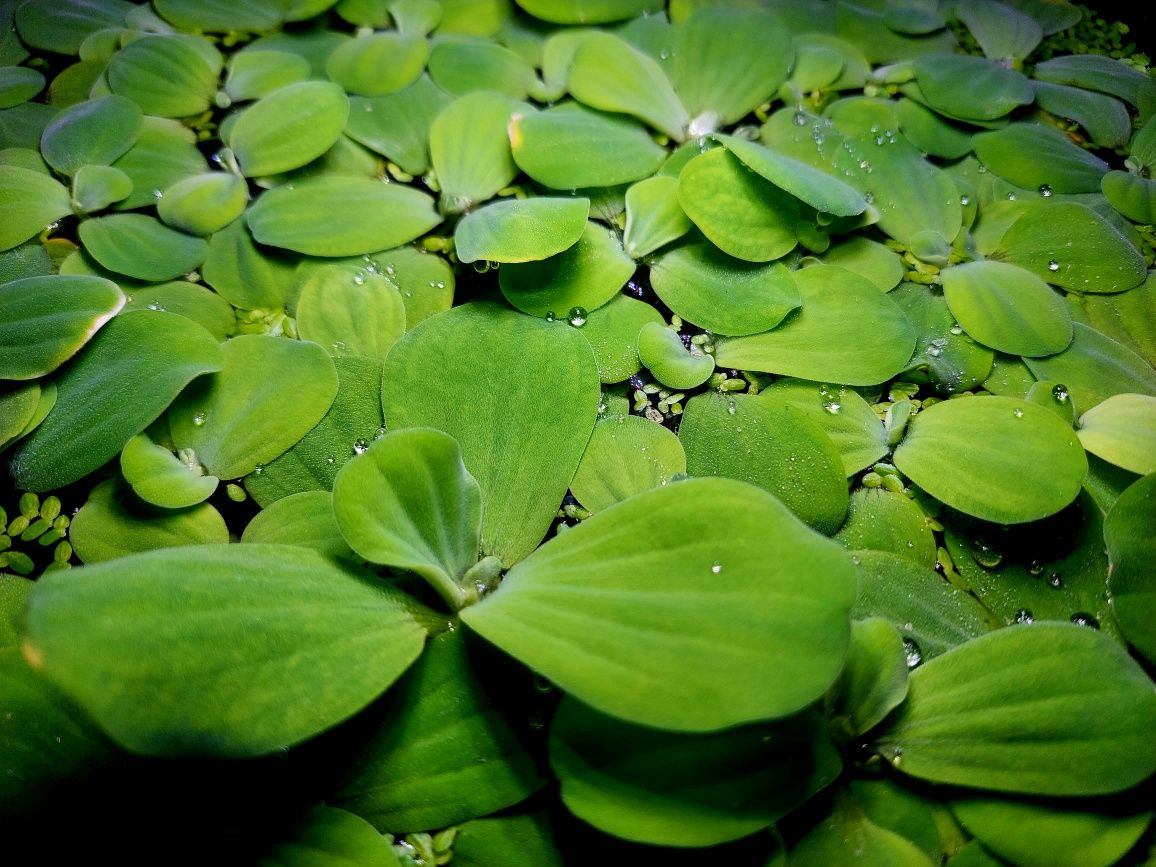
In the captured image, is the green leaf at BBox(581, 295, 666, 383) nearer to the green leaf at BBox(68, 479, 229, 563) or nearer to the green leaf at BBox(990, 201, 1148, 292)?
the green leaf at BBox(68, 479, 229, 563)

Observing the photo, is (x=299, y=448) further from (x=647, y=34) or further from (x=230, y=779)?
(x=647, y=34)

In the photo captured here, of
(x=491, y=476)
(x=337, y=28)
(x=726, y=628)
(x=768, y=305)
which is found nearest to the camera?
(x=726, y=628)

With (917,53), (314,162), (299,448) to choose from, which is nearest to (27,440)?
(299,448)

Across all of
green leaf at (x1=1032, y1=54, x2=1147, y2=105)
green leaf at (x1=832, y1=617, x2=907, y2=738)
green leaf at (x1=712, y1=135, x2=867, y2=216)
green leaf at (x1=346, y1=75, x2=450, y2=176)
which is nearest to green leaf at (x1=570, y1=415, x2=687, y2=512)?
green leaf at (x1=832, y1=617, x2=907, y2=738)

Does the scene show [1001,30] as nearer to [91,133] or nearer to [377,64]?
[377,64]

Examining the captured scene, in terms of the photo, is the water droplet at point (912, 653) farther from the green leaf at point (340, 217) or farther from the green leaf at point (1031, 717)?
the green leaf at point (340, 217)

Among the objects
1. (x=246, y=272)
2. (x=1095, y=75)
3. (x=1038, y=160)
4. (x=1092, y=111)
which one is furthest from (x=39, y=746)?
(x=1095, y=75)
